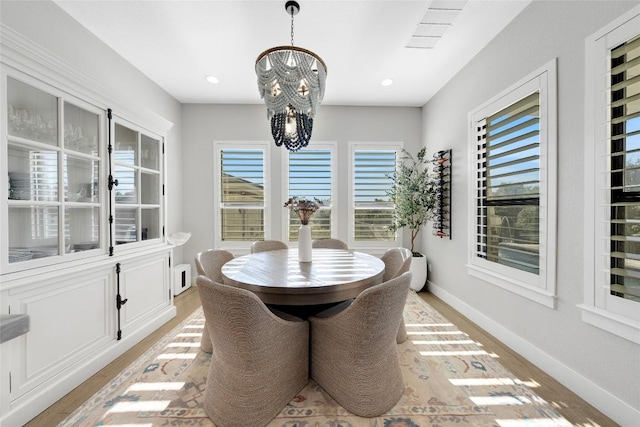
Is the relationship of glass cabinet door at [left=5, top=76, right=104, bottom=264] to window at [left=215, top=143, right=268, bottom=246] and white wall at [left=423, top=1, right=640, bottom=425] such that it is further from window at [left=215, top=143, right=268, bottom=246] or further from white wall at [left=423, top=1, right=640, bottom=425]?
white wall at [left=423, top=1, right=640, bottom=425]

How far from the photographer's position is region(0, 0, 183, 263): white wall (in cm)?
180

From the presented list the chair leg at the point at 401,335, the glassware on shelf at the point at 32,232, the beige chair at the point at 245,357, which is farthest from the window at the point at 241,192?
the beige chair at the point at 245,357

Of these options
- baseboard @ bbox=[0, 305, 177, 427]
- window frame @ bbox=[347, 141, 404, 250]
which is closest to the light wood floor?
baseboard @ bbox=[0, 305, 177, 427]

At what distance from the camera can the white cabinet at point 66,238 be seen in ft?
4.91

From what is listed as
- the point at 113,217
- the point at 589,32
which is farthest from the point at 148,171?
the point at 589,32

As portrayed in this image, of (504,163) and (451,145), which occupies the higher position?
(451,145)

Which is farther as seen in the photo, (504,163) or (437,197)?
(437,197)

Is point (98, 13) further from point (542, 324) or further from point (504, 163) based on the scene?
point (542, 324)

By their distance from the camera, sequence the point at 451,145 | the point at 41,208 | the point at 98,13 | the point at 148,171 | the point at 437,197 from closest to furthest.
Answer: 1. the point at 41,208
2. the point at 98,13
3. the point at 148,171
4. the point at 451,145
5. the point at 437,197

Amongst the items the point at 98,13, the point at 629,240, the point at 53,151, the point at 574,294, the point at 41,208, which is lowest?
the point at 574,294

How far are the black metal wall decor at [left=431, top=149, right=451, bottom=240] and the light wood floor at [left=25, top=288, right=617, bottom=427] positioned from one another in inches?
45.1

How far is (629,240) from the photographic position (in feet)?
4.70

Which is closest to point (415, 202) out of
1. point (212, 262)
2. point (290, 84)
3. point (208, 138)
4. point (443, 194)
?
point (443, 194)

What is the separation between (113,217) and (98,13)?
66.7 inches
